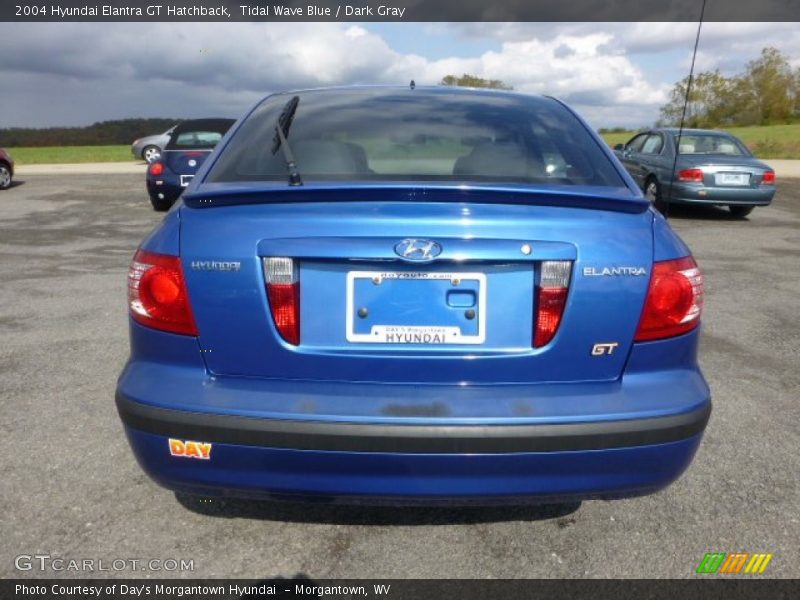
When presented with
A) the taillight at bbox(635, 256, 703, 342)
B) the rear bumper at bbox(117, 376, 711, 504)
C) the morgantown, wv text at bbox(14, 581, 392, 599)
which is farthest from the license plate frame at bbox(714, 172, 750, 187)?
the morgantown, wv text at bbox(14, 581, 392, 599)

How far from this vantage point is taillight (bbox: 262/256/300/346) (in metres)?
2.08

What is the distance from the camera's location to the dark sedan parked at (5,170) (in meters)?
17.5

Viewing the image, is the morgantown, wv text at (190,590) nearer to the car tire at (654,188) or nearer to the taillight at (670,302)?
the taillight at (670,302)

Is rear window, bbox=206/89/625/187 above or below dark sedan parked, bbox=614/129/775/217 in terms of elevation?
above

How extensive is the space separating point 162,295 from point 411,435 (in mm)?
850

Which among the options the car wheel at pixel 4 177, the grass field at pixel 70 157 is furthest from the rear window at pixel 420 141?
the grass field at pixel 70 157

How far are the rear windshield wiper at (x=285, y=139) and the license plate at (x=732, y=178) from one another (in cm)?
985

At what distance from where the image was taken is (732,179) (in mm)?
11461

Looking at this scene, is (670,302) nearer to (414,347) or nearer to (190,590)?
(414,347)

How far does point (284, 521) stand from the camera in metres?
2.64

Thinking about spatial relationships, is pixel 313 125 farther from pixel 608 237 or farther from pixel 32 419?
pixel 32 419

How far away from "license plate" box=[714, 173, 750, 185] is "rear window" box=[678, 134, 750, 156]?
0.66 m

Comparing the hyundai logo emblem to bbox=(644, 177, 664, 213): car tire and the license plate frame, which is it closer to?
bbox=(644, 177, 664, 213): car tire

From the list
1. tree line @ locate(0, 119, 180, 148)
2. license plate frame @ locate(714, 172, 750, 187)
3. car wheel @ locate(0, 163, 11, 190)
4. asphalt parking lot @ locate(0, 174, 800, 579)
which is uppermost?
asphalt parking lot @ locate(0, 174, 800, 579)
